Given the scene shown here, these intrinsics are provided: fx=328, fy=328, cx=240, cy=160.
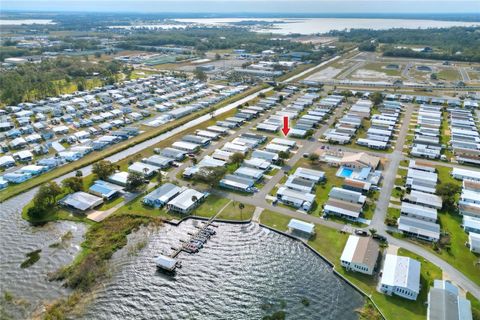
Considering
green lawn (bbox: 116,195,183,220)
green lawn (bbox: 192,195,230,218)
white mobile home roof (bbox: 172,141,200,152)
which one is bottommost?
green lawn (bbox: 116,195,183,220)

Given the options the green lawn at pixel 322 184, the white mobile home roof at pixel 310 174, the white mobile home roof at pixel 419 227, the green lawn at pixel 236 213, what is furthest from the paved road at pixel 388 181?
the green lawn at pixel 236 213

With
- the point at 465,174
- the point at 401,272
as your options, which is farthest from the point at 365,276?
the point at 465,174

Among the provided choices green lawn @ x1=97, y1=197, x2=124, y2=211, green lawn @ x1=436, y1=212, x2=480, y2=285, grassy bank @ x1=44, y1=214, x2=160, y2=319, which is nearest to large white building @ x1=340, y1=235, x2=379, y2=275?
green lawn @ x1=436, y1=212, x2=480, y2=285

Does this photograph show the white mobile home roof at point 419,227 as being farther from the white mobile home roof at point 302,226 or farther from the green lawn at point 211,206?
the green lawn at point 211,206

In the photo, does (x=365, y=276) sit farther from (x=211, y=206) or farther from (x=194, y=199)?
(x=194, y=199)

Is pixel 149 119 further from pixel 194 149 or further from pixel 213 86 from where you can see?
pixel 213 86

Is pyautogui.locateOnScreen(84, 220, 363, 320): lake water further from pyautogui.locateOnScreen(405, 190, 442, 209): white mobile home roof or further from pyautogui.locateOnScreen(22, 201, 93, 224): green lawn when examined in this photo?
pyautogui.locateOnScreen(405, 190, 442, 209): white mobile home roof

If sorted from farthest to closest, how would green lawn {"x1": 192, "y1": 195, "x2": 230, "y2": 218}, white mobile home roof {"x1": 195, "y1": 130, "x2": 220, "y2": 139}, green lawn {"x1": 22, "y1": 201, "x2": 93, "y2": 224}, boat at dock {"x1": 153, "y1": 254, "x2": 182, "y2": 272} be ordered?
white mobile home roof {"x1": 195, "y1": 130, "x2": 220, "y2": 139} → green lawn {"x1": 192, "y1": 195, "x2": 230, "y2": 218} → green lawn {"x1": 22, "y1": 201, "x2": 93, "y2": 224} → boat at dock {"x1": 153, "y1": 254, "x2": 182, "y2": 272}
